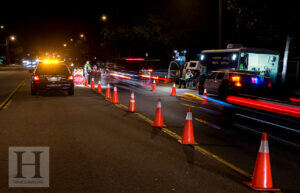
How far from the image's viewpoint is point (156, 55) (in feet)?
160

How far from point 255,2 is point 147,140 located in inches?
606

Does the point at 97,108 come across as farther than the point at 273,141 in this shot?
Yes

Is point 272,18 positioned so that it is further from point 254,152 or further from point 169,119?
point 254,152

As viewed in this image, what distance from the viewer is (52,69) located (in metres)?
18.8

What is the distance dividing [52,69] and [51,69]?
5 centimetres

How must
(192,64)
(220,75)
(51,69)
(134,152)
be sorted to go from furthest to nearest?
(192,64)
(51,69)
(220,75)
(134,152)

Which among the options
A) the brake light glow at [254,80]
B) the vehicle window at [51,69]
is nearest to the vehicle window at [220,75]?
the brake light glow at [254,80]

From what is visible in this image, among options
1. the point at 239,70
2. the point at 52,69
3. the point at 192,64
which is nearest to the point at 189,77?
the point at 192,64

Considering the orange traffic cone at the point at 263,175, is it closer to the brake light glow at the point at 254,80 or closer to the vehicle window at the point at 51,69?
the brake light glow at the point at 254,80

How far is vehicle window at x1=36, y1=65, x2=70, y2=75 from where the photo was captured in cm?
1832

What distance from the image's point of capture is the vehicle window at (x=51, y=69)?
18.3 m

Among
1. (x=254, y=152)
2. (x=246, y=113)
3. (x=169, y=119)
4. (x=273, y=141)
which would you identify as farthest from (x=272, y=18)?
(x=254, y=152)

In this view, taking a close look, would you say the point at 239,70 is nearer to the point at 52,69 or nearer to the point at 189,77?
the point at 189,77

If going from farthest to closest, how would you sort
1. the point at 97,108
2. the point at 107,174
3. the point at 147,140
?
the point at 97,108 < the point at 147,140 < the point at 107,174
